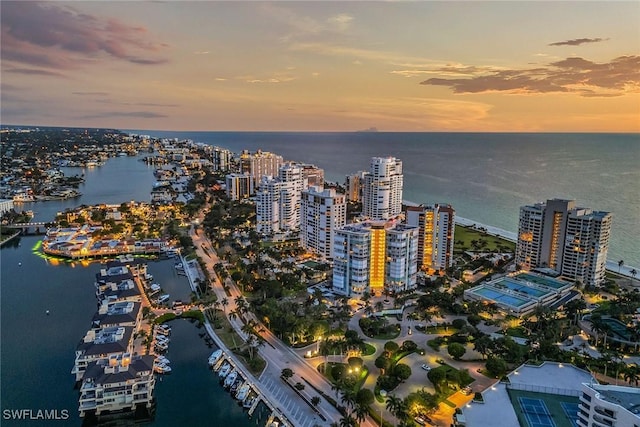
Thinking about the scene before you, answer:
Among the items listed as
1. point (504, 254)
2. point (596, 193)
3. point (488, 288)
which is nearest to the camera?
point (488, 288)

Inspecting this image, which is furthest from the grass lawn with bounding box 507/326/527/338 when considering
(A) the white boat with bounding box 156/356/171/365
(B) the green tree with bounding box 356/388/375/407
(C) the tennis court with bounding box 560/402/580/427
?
(A) the white boat with bounding box 156/356/171/365

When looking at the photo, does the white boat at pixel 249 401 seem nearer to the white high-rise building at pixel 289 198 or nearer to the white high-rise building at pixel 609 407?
the white high-rise building at pixel 609 407

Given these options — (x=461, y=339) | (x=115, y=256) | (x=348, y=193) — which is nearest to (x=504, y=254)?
(x=461, y=339)

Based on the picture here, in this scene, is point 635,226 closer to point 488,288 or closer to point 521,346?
point 488,288

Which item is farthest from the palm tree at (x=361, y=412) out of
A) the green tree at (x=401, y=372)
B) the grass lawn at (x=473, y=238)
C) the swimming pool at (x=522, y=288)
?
the grass lawn at (x=473, y=238)

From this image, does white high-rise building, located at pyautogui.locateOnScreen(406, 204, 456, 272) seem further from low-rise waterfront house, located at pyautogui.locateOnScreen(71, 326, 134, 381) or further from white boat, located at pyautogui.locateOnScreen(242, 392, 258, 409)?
low-rise waterfront house, located at pyautogui.locateOnScreen(71, 326, 134, 381)

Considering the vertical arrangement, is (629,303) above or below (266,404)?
above
